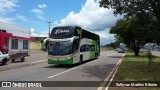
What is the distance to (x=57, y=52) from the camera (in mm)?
26672

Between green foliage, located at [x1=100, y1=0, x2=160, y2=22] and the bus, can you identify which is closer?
green foliage, located at [x1=100, y1=0, x2=160, y2=22]

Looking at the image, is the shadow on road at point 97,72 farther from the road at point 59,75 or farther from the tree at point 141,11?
the tree at point 141,11

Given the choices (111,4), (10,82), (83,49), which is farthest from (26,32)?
(10,82)

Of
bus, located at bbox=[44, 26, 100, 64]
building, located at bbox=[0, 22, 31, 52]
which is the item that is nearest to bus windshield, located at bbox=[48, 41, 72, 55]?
bus, located at bbox=[44, 26, 100, 64]

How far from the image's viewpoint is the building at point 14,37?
191 feet

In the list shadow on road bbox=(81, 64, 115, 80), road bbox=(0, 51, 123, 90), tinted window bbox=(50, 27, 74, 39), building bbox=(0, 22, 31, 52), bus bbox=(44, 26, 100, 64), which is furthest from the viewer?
building bbox=(0, 22, 31, 52)

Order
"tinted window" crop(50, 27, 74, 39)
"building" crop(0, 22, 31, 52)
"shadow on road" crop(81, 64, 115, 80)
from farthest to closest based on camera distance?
"building" crop(0, 22, 31, 52) → "tinted window" crop(50, 27, 74, 39) → "shadow on road" crop(81, 64, 115, 80)

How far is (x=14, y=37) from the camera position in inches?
2625

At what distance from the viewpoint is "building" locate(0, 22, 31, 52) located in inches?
2294

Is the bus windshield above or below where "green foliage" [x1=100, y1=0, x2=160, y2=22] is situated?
below

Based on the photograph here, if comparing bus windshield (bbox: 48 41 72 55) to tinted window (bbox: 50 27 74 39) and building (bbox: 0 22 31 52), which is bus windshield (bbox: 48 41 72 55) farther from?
building (bbox: 0 22 31 52)

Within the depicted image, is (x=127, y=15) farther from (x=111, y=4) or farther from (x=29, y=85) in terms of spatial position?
(x=29, y=85)

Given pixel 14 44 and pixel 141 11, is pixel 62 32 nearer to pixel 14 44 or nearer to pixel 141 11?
pixel 141 11

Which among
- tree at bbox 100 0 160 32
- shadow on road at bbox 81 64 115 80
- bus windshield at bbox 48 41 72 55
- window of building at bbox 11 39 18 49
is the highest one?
tree at bbox 100 0 160 32
